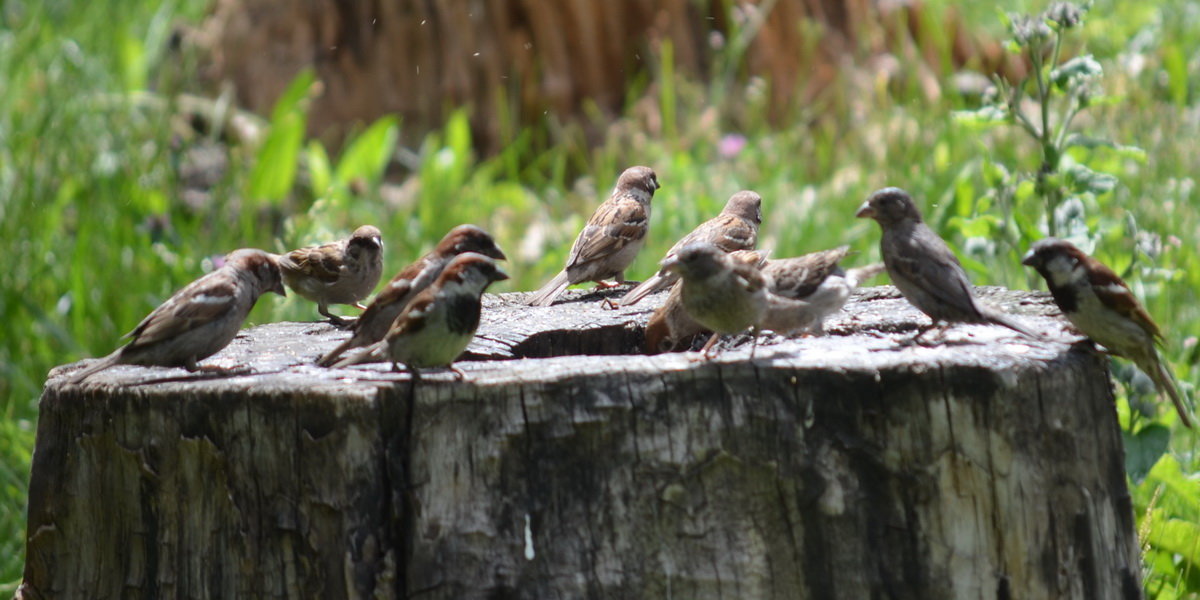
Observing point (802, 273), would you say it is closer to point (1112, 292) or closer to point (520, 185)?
point (1112, 292)

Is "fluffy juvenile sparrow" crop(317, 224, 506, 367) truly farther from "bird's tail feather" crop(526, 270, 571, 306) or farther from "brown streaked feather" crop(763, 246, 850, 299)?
"brown streaked feather" crop(763, 246, 850, 299)

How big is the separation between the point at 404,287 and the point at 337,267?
1.17m

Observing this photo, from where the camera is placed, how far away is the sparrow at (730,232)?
15.9 feet

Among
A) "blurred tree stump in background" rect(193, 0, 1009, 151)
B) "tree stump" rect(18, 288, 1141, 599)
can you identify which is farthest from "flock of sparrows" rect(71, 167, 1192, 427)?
"blurred tree stump in background" rect(193, 0, 1009, 151)

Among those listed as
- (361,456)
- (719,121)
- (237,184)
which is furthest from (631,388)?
(719,121)

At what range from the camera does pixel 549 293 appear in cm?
492

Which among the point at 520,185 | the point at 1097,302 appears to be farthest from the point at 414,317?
the point at 520,185

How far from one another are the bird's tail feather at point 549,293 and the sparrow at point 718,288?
1.42 metres

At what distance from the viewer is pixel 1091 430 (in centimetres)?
304

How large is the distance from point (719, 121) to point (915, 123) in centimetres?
150

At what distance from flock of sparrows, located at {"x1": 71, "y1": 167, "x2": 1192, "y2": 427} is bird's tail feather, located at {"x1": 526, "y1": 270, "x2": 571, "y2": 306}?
0.64m

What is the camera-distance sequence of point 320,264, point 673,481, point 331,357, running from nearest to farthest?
point 673,481, point 331,357, point 320,264

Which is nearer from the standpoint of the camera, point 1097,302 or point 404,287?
point 1097,302

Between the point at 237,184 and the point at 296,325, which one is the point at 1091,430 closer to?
the point at 296,325
